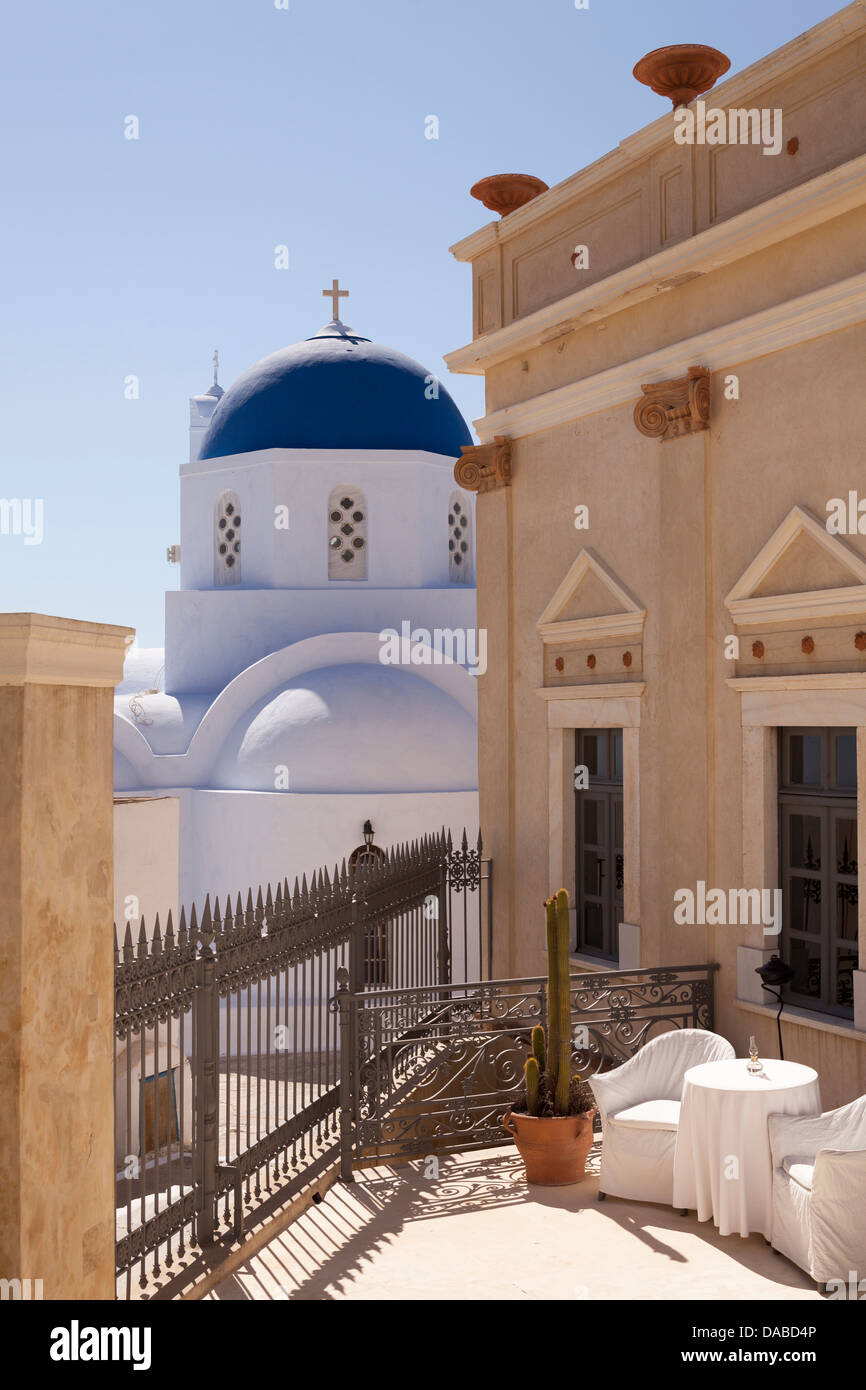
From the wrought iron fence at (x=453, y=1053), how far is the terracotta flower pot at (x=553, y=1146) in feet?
Result: 1.82

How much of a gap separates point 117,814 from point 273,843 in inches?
241

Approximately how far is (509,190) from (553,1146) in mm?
8302

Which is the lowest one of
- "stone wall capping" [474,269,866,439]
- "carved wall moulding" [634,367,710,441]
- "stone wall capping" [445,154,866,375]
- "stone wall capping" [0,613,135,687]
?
"stone wall capping" [0,613,135,687]

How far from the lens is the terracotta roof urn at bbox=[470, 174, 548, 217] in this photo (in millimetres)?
11164

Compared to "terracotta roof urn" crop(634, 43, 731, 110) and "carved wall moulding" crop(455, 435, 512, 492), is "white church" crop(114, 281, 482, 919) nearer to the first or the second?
"carved wall moulding" crop(455, 435, 512, 492)

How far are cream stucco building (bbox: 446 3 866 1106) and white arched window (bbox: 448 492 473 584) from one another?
9.37 m

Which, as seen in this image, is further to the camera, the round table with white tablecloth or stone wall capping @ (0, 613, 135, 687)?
the round table with white tablecloth

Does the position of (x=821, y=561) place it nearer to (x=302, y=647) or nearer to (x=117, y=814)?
(x=117, y=814)

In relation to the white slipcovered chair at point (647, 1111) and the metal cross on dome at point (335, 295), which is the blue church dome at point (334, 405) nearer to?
the metal cross on dome at point (335, 295)

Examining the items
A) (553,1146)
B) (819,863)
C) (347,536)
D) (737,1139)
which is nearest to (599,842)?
(819,863)

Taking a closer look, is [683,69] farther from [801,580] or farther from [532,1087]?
[532,1087]

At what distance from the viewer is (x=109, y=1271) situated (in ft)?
12.7

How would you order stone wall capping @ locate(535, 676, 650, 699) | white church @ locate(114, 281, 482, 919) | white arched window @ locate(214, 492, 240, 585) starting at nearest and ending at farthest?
1. stone wall capping @ locate(535, 676, 650, 699)
2. white church @ locate(114, 281, 482, 919)
3. white arched window @ locate(214, 492, 240, 585)

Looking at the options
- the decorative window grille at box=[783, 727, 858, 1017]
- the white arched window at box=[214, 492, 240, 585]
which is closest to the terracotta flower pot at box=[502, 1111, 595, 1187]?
the decorative window grille at box=[783, 727, 858, 1017]
